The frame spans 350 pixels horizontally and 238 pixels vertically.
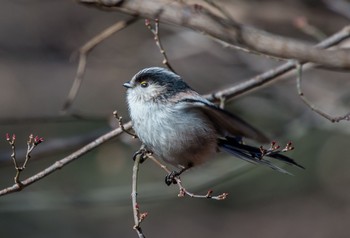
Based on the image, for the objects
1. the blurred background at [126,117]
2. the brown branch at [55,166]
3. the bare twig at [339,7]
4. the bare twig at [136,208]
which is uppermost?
the blurred background at [126,117]

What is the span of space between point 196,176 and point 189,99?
84.8 inches

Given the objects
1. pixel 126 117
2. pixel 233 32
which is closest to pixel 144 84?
pixel 233 32

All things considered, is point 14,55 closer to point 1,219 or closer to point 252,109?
point 1,219

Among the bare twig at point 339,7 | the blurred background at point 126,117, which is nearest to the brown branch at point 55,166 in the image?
the bare twig at point 339,7

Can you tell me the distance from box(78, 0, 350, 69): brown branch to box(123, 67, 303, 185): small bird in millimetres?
722

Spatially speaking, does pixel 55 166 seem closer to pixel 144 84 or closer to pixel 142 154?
pixel 142 154

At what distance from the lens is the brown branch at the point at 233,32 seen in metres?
2.99

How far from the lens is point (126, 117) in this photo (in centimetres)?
773

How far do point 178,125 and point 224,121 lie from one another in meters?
0.26

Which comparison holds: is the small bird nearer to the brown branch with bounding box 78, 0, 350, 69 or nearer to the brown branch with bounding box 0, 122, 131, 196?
the brown branch with bounding box 0, 122, 131, 196

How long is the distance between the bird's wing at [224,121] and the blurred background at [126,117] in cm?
280

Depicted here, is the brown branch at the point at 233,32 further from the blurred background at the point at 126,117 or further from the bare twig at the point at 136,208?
the blurred background at the point at 126,117

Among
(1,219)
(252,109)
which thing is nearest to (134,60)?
(252,109)

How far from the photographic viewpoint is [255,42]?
3109mm
